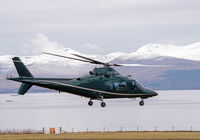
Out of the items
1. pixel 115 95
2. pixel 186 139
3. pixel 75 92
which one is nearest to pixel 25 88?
pixel 75 92

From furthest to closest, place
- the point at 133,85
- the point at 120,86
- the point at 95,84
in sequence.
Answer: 1. the point at 133,85
2. the point at 120,86
3. the point at 95,84

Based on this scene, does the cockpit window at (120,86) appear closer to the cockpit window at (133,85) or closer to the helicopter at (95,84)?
the helicopter at (95,84)

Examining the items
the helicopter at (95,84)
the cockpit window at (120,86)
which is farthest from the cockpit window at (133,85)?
the cockpit window at (120,86)

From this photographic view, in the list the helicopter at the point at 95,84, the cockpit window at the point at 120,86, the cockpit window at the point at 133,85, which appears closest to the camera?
the helicopter at the point at 95,84

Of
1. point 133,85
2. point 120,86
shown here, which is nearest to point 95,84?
point 120,86

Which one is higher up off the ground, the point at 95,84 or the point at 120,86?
the point at 95,84

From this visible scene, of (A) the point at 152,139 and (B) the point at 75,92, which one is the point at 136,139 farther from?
(B) the point at 75,92

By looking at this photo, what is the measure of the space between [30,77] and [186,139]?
9115cm

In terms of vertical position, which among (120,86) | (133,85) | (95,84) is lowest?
(120,86)

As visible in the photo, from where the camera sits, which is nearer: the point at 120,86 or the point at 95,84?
the point at 95,84

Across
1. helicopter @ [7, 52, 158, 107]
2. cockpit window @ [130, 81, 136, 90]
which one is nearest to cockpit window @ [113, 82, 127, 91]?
helicopter @ [7, 52, 158, 107]

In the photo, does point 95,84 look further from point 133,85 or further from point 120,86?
point 133,85

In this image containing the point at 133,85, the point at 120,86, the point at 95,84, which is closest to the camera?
the point at 95,84

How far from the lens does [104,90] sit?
62.2 meters
